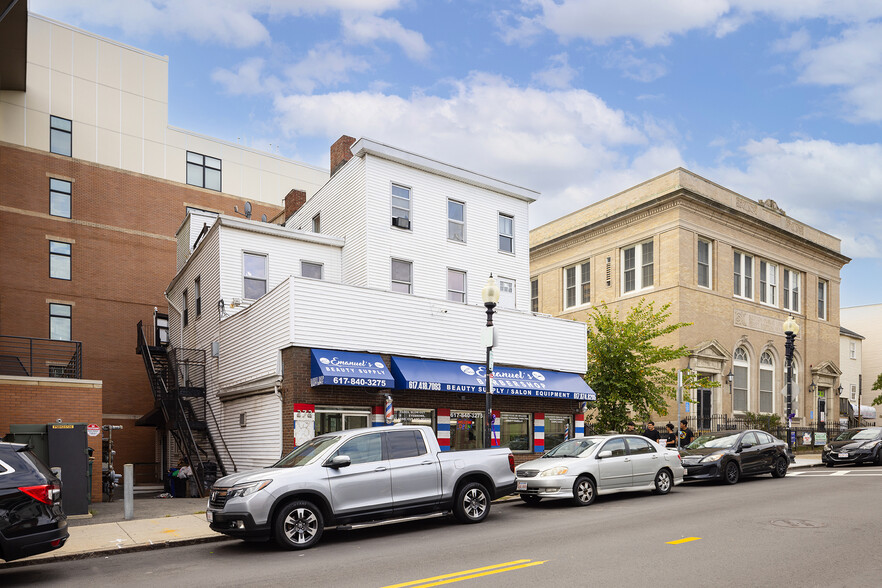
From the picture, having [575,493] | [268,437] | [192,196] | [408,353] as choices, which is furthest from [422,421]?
[192,196]

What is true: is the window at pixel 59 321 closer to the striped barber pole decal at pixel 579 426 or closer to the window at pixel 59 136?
the window at pixel 59 136

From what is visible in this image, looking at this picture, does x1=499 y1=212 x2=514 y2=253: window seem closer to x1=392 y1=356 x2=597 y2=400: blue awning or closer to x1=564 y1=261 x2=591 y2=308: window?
x1=392 y1=356 x2=597 y2=400: blue awning

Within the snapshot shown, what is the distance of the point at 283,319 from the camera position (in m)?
17.9

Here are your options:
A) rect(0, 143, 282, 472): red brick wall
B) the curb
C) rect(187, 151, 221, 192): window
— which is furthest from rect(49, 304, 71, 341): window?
the curb

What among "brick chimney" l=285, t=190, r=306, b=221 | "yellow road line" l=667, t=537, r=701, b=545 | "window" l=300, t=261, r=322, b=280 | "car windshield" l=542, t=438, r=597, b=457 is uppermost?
"brick chimney" l=285, t=190, r=306, b=221

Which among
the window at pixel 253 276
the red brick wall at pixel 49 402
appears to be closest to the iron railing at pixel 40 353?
the window at pixel 253 276

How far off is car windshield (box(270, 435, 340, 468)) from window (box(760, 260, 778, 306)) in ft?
108

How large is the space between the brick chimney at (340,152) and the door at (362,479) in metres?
16.7

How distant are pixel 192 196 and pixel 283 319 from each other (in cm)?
2239

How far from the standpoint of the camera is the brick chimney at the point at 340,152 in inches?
1058

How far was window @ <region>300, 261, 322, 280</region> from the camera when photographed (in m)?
23.8

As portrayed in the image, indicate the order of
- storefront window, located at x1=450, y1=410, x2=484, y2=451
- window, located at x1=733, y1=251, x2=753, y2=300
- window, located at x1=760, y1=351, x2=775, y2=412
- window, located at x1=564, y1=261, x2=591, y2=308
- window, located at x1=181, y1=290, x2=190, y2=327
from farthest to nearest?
window, located at x1=564, y1=261, x2=591, y2=308, window, located at x1=760, y1=351, x2=775, y2=412, window, located at x1=733, y1=251, x2=753, y2=300, window, located at x1=181, y1=290, x2=190, y2=327, storefront window, located at x1=450, y1=410, x2=484, y2=451

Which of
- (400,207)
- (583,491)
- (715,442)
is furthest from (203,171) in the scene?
(583,491)

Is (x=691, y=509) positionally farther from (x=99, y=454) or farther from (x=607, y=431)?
(x=99, y=454)
